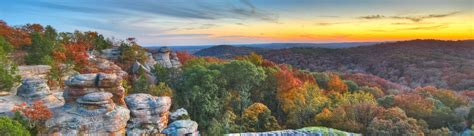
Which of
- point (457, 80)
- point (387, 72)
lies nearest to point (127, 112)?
point (457, 80)

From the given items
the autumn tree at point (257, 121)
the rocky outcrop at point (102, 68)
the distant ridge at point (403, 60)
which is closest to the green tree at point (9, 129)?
the autumn tree at point (257, 121)

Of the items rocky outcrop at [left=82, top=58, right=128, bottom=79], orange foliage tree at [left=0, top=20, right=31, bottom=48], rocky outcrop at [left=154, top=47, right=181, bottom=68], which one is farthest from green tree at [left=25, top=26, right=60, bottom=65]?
rocky outcrop at [left=154, top=47, right=181, bottom=68]

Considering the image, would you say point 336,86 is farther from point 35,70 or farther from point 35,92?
point 35,92

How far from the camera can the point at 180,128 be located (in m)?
22.0

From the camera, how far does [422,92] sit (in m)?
33.7

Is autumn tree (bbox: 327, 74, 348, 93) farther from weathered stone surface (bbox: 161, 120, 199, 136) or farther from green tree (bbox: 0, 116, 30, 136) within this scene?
green tree (bbox: 0, 116, 30, 136)

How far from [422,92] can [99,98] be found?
28.6 meters

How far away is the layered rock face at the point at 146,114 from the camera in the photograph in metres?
21.5

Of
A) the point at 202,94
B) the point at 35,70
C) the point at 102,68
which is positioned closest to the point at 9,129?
the point at 35,70

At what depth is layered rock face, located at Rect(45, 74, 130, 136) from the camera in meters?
18.4

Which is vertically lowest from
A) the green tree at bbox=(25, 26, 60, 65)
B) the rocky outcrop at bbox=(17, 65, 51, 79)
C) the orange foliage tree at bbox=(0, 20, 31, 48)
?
the rocky outcrop at bbox=(17, 65, 51, 79)

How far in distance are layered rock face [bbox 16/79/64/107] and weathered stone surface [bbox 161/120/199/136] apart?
6.56 metres

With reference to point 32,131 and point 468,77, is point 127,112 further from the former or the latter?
point 468,77

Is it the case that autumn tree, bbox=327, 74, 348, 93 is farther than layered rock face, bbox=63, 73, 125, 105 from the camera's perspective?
Yes
